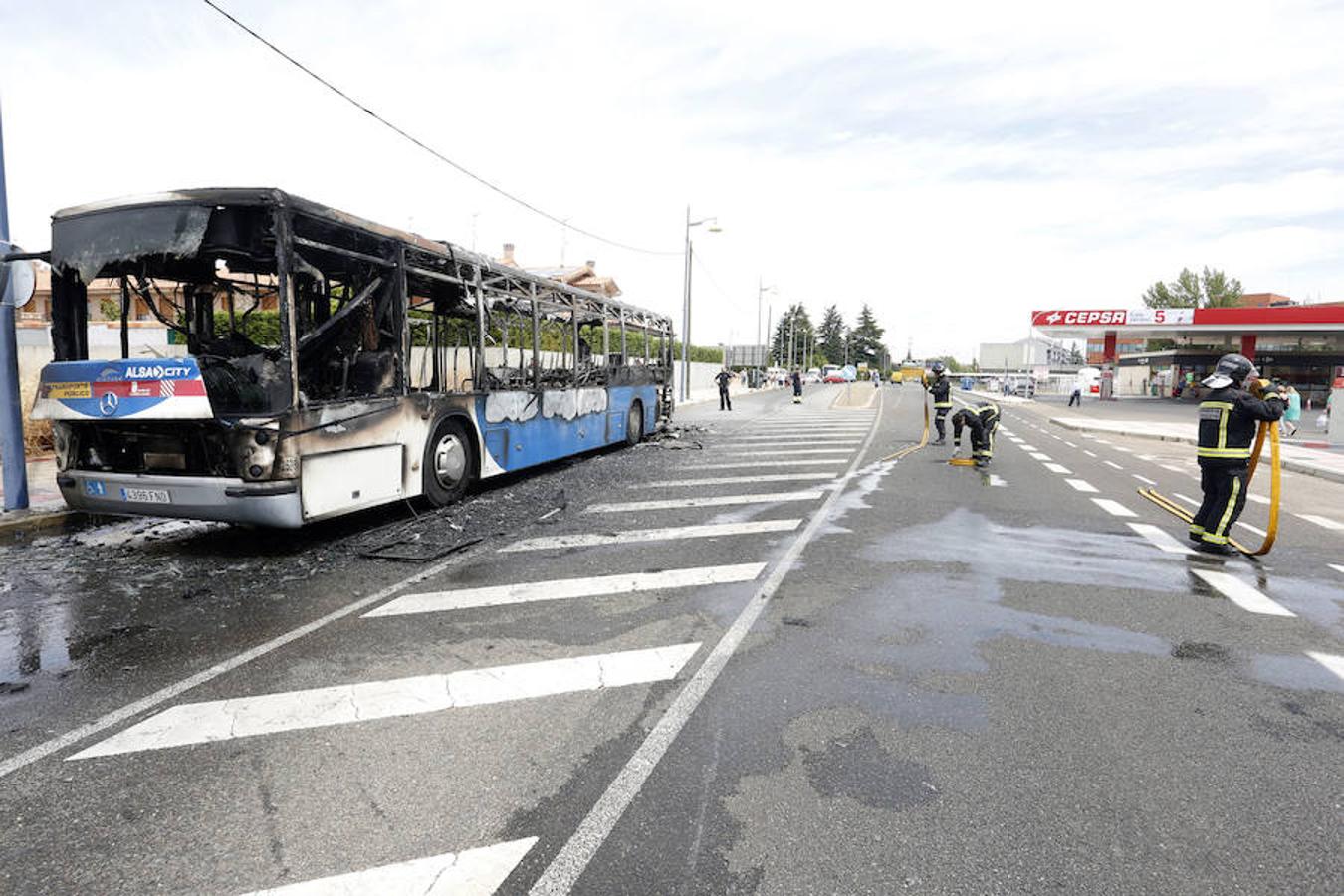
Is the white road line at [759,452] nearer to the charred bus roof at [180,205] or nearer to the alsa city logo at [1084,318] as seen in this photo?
the charred bus roof at [180,205]

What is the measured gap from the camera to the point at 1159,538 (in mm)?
7598

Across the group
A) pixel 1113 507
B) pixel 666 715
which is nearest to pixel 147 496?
pixel 666 715

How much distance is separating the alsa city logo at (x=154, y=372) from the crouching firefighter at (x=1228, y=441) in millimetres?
8668

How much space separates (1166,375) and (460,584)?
58.4 meters

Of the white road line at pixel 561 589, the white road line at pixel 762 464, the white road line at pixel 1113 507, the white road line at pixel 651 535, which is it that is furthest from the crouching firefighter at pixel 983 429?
the white road line at pixel 561 589

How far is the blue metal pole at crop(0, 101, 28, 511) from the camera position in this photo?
7.55 meters

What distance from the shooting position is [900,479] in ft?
37.8

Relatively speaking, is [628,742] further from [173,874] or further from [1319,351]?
[1319,351]

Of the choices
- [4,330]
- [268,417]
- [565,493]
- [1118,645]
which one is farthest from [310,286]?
[1118,645]

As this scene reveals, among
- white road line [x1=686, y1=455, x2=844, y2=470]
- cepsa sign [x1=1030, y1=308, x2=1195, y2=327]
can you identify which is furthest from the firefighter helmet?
cepsa sign [x1=1030, y1=308, x2=1195, y2=327]

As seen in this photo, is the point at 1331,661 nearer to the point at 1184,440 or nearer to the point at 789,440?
the point at 789,440

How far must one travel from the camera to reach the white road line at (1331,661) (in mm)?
4199

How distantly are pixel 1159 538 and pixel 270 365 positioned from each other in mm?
8549

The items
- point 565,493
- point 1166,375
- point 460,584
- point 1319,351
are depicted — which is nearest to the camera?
point 460,584
